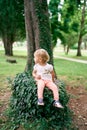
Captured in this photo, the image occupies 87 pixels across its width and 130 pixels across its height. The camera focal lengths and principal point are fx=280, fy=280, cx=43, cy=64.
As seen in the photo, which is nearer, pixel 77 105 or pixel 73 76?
pixel 77 105

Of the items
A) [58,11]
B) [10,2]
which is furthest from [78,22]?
[10,2]

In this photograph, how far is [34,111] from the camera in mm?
5012

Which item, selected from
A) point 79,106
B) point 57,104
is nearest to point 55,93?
point 57,104

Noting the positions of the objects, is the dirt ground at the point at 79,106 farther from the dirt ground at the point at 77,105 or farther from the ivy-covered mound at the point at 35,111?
the ivy-covered mound at the point at 35,111

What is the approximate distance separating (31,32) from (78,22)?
88.1 ft

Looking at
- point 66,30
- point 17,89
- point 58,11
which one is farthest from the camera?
point 66,30

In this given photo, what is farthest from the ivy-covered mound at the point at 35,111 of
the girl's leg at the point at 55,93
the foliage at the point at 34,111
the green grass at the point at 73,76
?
the green grass at the point at 73,76

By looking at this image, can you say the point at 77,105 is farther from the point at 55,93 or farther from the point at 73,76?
the point at 73,76

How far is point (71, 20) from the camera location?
107 ft

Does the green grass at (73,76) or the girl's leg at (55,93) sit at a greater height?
the girl's leg at (55,93)

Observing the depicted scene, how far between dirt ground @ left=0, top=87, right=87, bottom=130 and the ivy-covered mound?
0.80 metres

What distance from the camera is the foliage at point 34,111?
4973mm

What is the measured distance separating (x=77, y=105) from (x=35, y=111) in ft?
8.67

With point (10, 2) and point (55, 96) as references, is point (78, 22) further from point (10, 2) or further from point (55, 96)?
point (55, 96)
